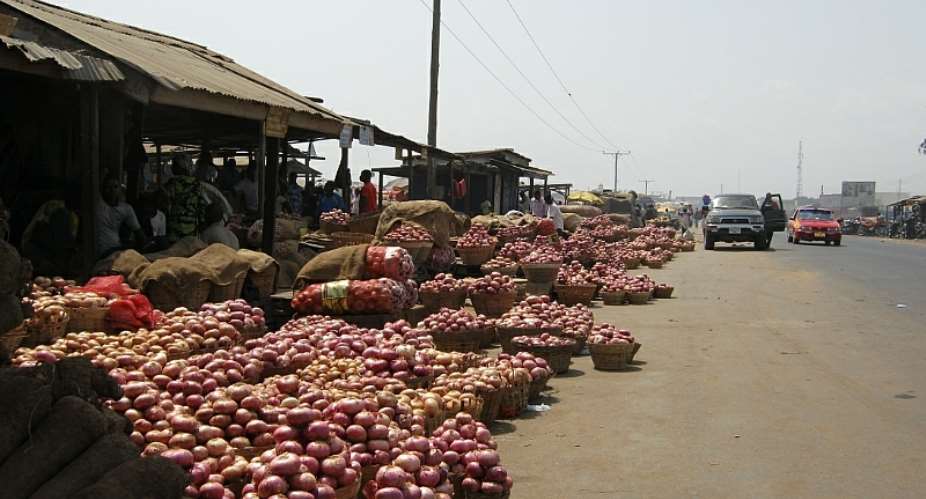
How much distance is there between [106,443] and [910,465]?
190 inches

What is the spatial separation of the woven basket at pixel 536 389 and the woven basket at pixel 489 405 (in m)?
0.75

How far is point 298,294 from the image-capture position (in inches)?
366

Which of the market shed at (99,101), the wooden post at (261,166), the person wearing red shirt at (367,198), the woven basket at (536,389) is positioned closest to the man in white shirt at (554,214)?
the person wearing red shirt at (367,198)

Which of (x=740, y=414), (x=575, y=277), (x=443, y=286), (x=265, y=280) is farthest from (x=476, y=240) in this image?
(x=740, y=414)

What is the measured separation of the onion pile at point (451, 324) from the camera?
8859 mm

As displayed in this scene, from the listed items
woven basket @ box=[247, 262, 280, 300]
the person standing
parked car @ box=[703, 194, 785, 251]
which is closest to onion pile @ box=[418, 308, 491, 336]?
woven basket @ box=[247, 262, 280, 300]

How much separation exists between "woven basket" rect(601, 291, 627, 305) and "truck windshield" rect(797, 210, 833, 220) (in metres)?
26.9

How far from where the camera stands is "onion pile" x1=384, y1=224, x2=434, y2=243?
41.8 ft

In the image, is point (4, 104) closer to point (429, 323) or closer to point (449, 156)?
point (429, 323)

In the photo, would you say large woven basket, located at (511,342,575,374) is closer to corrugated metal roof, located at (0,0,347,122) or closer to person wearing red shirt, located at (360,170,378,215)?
corrugated metal roof, located at (0,0,347,122)

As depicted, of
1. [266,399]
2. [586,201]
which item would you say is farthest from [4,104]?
[586,201]

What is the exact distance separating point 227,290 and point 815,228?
33.5 m

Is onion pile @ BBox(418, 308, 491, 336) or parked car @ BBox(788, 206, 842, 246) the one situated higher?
parked car @ BBox(788, 206, 842, 246)

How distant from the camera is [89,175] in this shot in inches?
356
